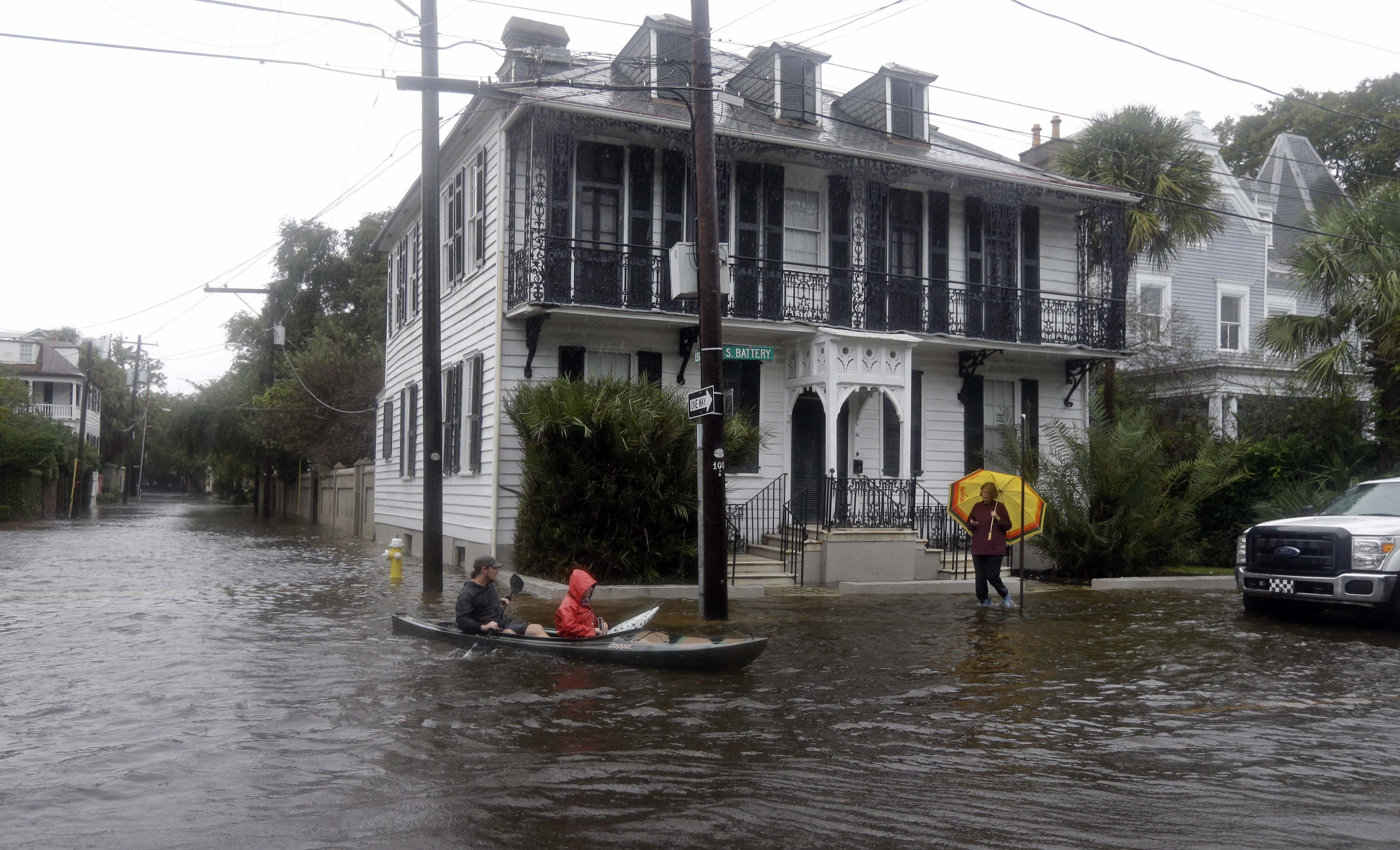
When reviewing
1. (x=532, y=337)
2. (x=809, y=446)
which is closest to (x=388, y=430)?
(x=532, y=337)

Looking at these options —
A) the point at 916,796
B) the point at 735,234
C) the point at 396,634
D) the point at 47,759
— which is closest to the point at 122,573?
the point at 396,634

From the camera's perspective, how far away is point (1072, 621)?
14.4 metres

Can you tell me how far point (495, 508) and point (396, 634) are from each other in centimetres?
650

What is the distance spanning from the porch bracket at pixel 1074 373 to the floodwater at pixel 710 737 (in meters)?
8.99

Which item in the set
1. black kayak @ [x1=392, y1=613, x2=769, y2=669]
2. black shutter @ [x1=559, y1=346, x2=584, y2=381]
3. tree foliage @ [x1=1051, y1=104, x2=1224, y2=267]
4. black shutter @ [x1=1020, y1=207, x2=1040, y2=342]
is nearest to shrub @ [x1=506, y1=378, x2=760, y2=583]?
black shutter @ [x1=559, y1=346, x2=584, y2=381]

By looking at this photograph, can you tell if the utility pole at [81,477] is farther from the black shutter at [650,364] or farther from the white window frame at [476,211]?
the black shutter at [650,364]

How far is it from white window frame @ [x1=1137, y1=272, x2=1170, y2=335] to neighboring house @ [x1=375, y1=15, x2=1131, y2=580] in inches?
344

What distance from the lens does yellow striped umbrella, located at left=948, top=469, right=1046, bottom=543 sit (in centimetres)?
1677

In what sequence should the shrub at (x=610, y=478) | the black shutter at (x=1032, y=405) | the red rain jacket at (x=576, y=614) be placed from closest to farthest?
the red rain jacket at (x=576, y=614)
the shrub at (x=610, y=478)
the black shutter at (x=1032, y=405)

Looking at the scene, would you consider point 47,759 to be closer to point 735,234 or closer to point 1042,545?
point 735,234

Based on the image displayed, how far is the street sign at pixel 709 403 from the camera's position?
1359cm

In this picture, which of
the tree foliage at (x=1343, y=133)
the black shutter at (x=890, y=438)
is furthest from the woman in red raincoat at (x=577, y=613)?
the tree foliage at (x=1343, y=133)

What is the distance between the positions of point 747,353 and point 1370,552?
7865 mm

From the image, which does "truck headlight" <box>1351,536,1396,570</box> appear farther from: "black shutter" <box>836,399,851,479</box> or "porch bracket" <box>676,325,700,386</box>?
"porch bracket" <box>676,325,700,386</box>
